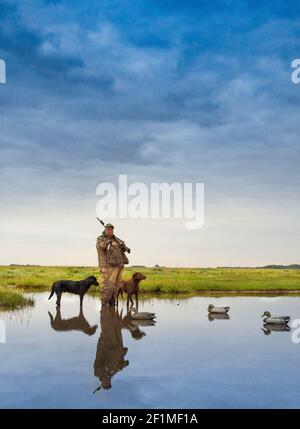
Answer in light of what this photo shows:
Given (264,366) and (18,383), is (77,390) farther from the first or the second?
(264,366)

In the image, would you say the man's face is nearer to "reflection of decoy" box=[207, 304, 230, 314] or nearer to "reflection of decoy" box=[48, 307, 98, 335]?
"reflection of decoy" box=[48, 307, 98, 335]

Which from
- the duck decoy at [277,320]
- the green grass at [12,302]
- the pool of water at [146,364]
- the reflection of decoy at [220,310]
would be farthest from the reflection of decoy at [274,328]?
the green grass at [12,302]

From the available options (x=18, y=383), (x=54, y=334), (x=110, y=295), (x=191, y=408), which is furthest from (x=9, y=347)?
(x=110, y=295)

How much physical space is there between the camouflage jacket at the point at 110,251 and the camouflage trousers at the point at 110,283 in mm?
288

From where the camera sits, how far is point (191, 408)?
369 inches

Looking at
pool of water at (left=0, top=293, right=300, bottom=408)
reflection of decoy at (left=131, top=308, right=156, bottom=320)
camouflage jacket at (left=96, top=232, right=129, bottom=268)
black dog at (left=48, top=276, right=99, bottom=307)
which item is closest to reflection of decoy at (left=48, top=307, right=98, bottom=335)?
pool of water at (left=0, top=293, right=300, bottom=408)

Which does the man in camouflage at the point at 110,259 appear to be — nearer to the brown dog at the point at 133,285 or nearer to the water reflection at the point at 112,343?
the brown dog at the point at 133,285

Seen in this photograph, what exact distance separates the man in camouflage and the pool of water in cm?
468

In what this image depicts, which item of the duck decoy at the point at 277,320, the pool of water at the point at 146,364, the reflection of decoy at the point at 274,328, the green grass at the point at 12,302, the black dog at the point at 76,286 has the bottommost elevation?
the pool of water at the point at 146,364

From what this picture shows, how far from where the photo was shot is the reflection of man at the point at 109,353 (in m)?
11.9

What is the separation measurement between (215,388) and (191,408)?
1.45 meters

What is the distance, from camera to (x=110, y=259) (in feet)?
87.6

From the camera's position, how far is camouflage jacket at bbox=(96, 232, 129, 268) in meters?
26.7

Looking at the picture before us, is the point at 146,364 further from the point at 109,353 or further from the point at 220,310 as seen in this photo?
the point at 220,310
